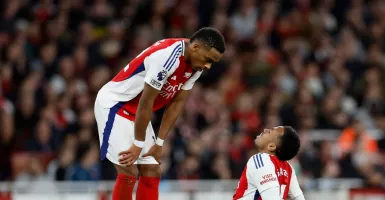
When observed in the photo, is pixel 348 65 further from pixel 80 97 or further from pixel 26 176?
pixel 26 176

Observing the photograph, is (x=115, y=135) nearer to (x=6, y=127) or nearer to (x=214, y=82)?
(x=6, y=127)

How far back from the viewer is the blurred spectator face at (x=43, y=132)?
12133 millimetres

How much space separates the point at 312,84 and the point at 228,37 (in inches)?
67.4

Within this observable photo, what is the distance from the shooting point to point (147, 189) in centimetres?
742

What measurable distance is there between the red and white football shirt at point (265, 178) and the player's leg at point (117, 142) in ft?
3.16

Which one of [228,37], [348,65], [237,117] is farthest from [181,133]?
[348,65]

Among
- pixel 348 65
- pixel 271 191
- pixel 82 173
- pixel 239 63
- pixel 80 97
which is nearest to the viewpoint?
pixel 271 191

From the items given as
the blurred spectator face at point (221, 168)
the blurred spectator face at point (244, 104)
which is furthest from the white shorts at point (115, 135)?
the blurred spectator face at point (244, 104)

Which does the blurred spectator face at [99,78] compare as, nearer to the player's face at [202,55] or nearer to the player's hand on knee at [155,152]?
the player's hand on knee at [155,152]

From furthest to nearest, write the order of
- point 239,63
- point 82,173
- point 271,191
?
point 239,63
point 82,173
point 271,191

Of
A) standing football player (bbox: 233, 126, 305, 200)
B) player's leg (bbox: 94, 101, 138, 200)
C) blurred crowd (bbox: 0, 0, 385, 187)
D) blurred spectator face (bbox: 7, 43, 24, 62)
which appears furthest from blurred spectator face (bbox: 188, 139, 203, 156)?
player's leg (bbox: 94, 101, 138, 200)

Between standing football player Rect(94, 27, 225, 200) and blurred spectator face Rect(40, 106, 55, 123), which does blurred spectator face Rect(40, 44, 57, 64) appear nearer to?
blurred spectator face Rect(40, 106, 55, 123)

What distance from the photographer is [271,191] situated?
7262 mm

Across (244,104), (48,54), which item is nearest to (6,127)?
(48,54)
